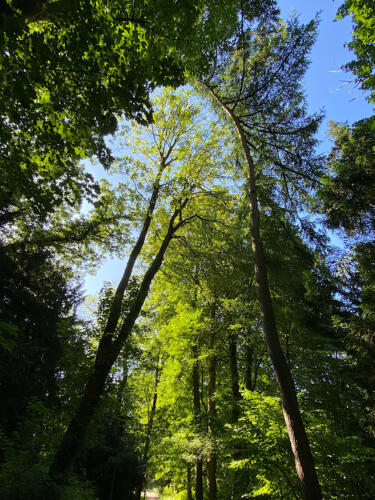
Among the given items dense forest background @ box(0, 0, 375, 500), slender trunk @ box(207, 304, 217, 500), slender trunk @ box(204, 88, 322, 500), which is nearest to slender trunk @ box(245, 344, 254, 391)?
dense forest background @ box(0, 0, 375, 500)

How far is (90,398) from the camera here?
6.02 metres

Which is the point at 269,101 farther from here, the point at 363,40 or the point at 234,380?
the point at 234,380

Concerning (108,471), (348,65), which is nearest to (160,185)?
(348,65)

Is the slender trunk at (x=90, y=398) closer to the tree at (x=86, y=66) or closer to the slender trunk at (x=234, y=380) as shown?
the tree at (x=86, y=66)

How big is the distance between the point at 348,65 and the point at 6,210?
12.5m

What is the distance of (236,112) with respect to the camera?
318 inches

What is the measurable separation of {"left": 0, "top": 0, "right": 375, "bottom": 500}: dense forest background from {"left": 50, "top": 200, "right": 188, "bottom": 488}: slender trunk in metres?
0.04

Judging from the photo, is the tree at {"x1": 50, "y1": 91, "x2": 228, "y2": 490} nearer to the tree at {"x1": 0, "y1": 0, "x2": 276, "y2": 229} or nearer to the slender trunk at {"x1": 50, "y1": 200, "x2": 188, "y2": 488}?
the slender trunk at {"x1": 50, "y1": 200, "x2": 188, "y2": 488}

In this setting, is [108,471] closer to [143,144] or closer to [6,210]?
[6,210]

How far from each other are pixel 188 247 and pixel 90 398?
18.2ft

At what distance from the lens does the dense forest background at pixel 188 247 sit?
420 centimetres

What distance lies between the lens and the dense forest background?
4.20m

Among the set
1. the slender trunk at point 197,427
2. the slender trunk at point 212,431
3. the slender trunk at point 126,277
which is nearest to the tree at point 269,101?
the slender trunk at point 126,277

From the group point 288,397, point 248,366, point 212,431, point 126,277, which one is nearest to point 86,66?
point 126,277
